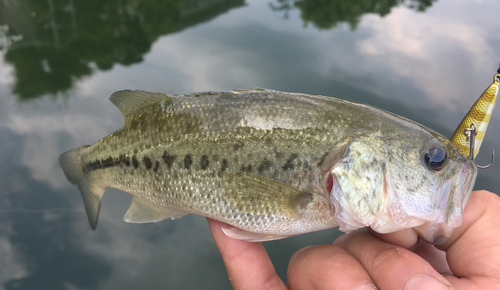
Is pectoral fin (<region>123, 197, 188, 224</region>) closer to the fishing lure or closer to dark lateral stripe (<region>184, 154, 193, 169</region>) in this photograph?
dark lateral stripe (<region>184, 154, 193, 169</region>)

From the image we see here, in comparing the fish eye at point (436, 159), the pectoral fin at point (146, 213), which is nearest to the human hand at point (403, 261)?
the fish eye at point (436, 159)

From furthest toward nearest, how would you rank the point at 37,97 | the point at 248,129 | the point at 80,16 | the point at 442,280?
the point at 80,16 < the point at 37,97 < the point at 248,129 < the point at 442,280

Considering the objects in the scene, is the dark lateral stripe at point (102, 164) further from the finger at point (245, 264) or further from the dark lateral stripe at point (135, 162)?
the finger at point (245, 264)

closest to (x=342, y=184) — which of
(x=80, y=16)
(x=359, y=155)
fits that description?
(x=359, y=155)

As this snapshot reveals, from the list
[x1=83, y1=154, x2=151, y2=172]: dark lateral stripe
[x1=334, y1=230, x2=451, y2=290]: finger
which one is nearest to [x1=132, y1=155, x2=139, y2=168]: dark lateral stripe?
[x1=83, y1=154, x2=151, y2=172]: dark lateral stripe

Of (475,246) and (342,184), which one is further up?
(342,184)

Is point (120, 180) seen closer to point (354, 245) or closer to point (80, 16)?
point (354, 245)

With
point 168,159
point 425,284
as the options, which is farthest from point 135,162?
point 425,284
